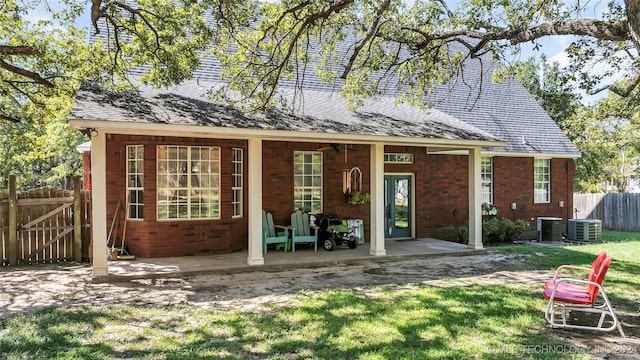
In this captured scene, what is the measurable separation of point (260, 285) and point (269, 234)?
3.21 metres

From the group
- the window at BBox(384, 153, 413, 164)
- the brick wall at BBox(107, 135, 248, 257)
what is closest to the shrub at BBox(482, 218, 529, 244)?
the window at BBox(384, 153, 413, 164)

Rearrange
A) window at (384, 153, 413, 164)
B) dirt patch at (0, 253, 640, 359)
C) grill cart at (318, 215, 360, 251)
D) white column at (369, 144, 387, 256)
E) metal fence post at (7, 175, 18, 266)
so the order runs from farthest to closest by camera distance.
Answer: window at (384, 153, 413, 164), grill cart at (318, 215, 360, 251), white column at (369, 144, 387, 256), metal fence post at (7, 175, 18, 266), dirt patch at (0, 253, 640, 359)

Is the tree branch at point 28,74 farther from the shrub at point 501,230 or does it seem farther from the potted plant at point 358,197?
the shrub at point 501,230

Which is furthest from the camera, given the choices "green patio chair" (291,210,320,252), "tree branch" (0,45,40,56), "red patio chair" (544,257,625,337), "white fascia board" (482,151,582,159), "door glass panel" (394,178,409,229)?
"white fascia board" (482,151,582,159)

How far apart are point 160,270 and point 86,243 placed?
2.92 m

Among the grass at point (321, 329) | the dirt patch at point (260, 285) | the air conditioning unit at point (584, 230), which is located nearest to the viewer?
the grass at point (321, 329)

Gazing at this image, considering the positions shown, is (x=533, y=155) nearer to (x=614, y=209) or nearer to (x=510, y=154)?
(x=510, y=154)

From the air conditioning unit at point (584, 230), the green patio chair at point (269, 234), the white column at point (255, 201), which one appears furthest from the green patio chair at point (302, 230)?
the air conditioning unit at point (584, 230)

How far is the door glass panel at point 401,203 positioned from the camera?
14.0m

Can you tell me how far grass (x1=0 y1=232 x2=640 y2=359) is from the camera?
471 cm

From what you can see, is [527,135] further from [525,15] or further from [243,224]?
[243,224]

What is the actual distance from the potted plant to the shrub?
4.11m

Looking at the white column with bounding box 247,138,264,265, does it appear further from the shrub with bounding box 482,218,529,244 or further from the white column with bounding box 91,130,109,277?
the shrub with bounding box 482,218,529,244

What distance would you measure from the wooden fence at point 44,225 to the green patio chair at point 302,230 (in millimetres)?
4942
